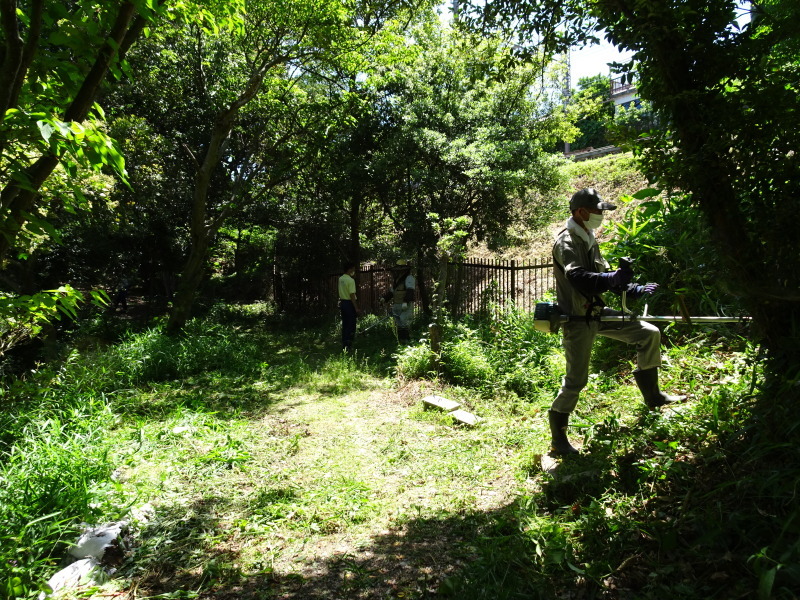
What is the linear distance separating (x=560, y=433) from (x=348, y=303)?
6545 millimetres

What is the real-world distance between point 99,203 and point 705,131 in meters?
12.1

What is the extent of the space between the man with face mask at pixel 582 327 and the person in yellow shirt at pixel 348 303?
6.34 meters

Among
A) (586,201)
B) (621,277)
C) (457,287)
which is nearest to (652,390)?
(621,277)

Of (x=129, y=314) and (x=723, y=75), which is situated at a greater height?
(x=723, y=75)

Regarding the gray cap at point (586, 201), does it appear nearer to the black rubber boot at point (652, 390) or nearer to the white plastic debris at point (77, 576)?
the black rubber boot at point (652, 390)

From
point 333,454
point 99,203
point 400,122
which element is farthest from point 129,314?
point 333,454

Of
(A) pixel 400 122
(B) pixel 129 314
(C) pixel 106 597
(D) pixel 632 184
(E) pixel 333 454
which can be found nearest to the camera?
(C) pixel 106 597

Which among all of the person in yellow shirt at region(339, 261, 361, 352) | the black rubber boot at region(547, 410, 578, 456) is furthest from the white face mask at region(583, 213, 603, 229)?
the person in yellow shirt at region(339, 261, 361, 352)

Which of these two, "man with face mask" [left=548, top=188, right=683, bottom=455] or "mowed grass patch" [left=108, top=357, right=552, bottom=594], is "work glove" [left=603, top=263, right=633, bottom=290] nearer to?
"man with face mask" [left=548, top=188, right=683, bottom=455]

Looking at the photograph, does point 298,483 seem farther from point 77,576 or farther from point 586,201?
point 586,201

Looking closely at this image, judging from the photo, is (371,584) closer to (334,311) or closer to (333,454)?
(333,454)

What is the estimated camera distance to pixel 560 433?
411cm

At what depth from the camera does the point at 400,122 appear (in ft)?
41.9

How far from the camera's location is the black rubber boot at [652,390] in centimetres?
406
